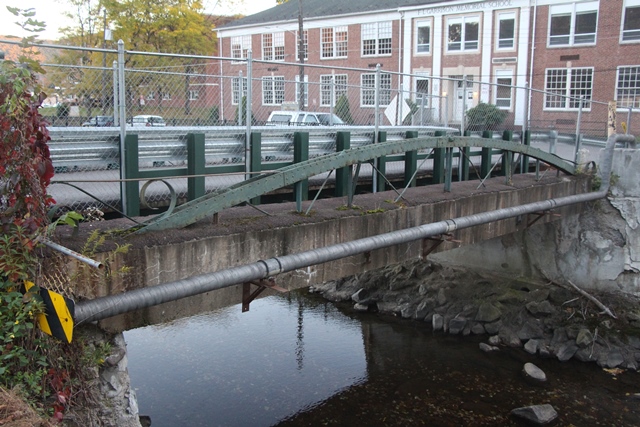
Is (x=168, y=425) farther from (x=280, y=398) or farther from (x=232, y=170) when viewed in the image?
(x=232, y=170)

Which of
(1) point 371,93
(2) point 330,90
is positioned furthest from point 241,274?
(1) point 371,93

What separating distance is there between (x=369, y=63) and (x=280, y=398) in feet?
109

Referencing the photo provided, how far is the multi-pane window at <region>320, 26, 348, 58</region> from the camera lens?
139ft

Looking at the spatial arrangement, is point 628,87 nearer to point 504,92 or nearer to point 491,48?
point 504,92

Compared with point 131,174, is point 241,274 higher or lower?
lower

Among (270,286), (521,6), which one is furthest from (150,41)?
(270,286)

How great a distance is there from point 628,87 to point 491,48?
7.69 meters

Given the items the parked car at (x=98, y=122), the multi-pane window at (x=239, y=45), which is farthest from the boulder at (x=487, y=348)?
the multi-pane window at (x=239, y=45)

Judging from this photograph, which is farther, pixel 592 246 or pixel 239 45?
pixel 239 45

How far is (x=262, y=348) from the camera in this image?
12.6 meters

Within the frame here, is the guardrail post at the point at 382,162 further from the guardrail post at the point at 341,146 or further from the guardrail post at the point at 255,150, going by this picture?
the guardrail post at the point at 255,150

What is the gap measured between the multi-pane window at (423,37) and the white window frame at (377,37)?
6.27ft

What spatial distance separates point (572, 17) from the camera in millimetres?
33719

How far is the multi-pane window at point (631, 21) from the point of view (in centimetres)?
3191
